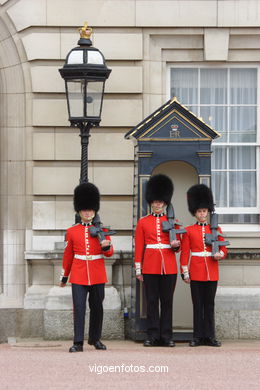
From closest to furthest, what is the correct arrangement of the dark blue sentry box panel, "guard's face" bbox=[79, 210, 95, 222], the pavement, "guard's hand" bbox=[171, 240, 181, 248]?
the pavement
"guard's face" bbox=[79, 210, 95, 222]
"guard's hand" bbox=[171, 240, 181, 248]
the dark blue sentry box panel

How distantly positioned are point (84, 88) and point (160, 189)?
1.06 m

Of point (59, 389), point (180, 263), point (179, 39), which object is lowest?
point (59, 389)

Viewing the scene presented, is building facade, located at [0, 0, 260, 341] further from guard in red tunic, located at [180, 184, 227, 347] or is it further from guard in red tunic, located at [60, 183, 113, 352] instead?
guard in red tunic, located at [60, 183, 113, 352]

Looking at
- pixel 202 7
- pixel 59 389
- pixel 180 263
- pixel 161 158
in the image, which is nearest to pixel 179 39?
pixel 202 7

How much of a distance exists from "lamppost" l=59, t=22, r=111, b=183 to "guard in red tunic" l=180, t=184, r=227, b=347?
99cm

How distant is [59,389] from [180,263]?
9.69 feet

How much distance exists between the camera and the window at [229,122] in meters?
12.4

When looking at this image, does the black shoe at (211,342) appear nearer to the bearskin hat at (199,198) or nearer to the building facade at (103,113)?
the building facade at (103,113)

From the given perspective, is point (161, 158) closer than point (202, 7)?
Yes

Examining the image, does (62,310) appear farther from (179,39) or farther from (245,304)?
(179,39)

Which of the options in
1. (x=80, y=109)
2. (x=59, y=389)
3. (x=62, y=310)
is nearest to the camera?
(x=59, y=389)

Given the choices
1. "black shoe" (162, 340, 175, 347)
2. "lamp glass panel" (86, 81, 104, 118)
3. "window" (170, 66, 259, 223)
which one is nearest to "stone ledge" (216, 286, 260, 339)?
"window" (170, 66, 259, 223)

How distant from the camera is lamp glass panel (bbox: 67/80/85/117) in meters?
11.0

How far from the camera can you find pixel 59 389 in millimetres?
8336
